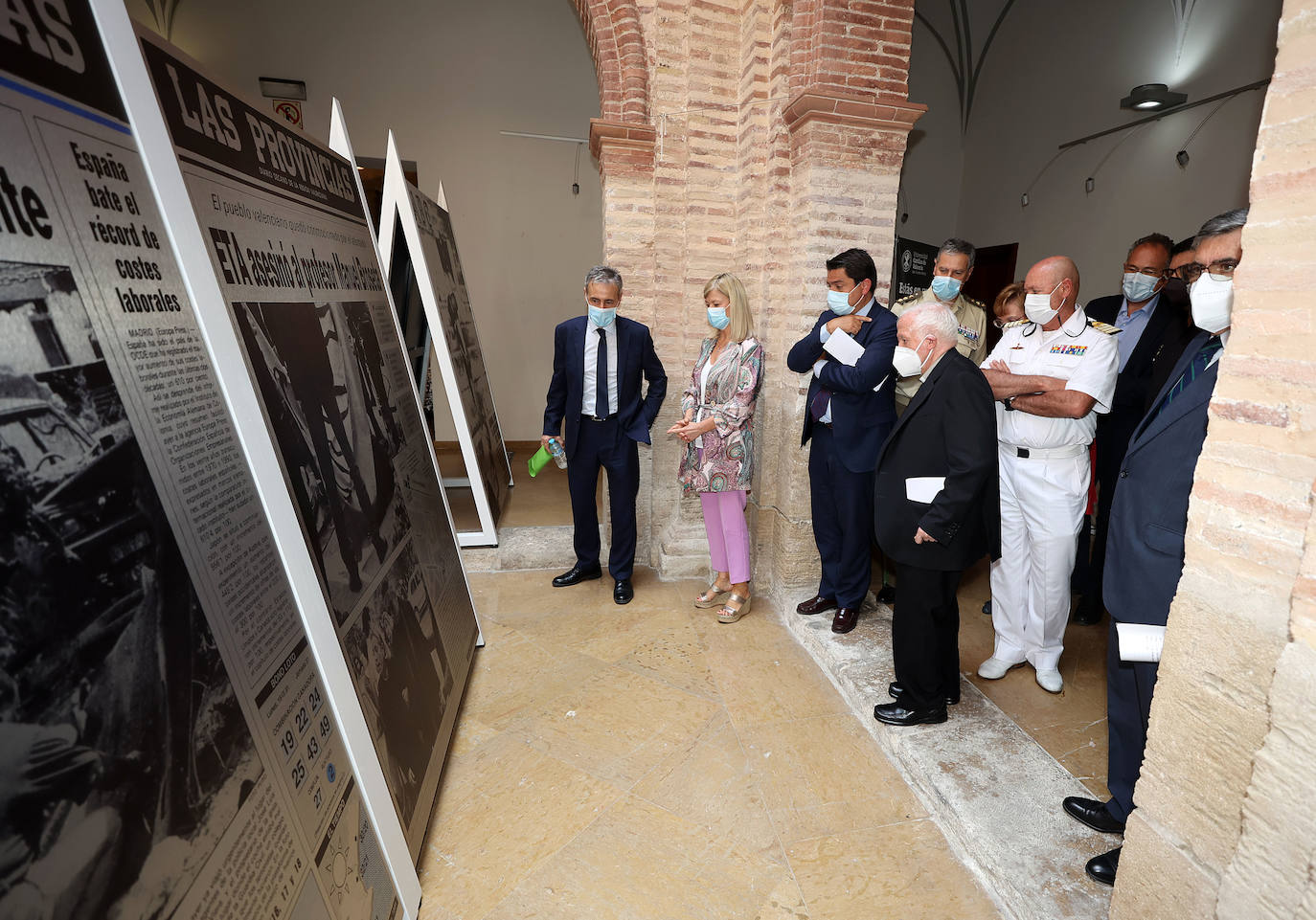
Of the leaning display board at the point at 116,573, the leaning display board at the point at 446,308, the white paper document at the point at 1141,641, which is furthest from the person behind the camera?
the leaning display board at the point at 446,308

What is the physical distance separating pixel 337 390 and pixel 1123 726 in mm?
2713

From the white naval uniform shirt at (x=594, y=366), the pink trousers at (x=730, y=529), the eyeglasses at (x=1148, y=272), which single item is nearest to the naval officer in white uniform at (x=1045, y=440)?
the eyeglasses at (x=1148, y=272)

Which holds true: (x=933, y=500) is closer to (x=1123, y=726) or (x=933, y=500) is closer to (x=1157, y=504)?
(x=1157, y=504)

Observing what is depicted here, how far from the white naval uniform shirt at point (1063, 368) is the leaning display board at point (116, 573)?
112 inches

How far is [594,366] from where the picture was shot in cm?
383

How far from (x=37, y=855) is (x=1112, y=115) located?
9044mm

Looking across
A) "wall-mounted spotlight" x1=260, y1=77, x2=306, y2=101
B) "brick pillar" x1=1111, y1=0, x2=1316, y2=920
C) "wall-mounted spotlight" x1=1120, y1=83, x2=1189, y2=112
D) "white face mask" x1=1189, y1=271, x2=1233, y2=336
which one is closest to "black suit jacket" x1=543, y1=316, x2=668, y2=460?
"white face mask" x1=1189, y1=271, x2=1233, y2=336

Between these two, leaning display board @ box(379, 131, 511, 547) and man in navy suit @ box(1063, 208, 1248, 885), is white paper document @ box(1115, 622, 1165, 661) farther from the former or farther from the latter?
leaning display board @ box(379, 131, 511, 547)

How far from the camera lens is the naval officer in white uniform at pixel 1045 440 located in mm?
2648

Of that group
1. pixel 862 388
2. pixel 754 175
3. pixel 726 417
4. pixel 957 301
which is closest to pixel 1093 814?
pixel 862 388

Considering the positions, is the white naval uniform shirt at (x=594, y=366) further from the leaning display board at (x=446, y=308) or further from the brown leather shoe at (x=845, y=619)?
the brown leather shoe at (x=845, y=619)

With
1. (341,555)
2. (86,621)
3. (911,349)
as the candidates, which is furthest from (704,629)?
(86,621)

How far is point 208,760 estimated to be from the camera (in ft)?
3.78

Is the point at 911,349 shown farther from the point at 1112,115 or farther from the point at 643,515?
the point at 1112,115
